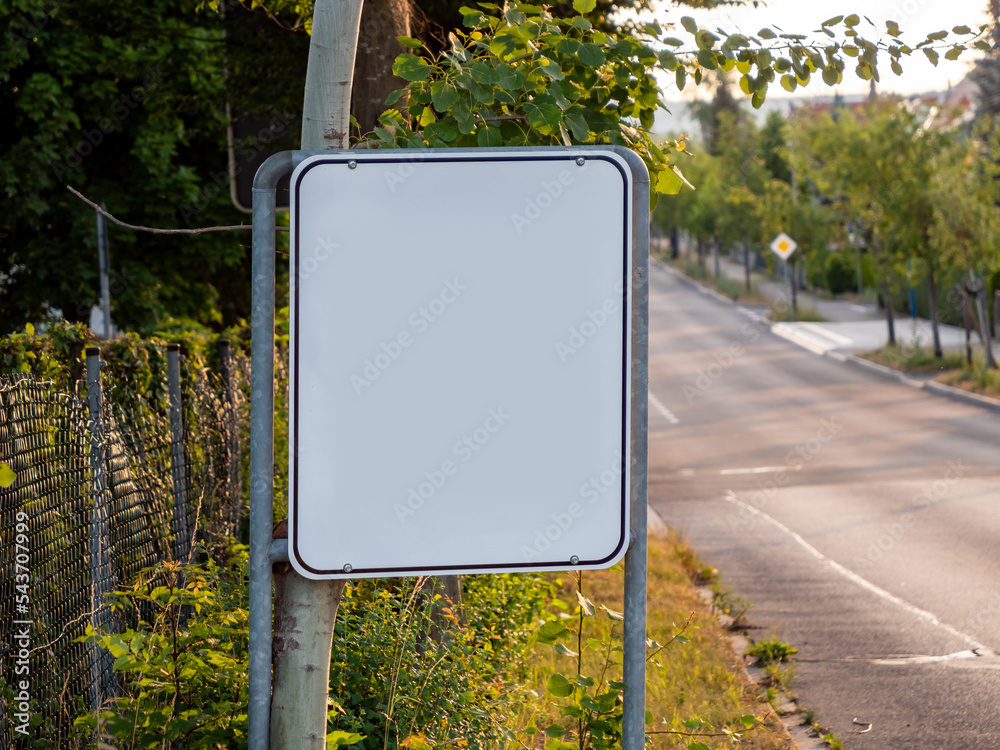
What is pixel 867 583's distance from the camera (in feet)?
27.2

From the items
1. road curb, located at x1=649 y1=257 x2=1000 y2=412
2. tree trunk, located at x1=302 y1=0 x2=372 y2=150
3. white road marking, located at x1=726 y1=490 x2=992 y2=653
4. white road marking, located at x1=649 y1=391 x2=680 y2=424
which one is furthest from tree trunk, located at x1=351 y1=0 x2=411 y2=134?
road curb, located at x1=649 y1=257 x2=1000 y2=412

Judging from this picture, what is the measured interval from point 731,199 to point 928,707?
3482 centimetres

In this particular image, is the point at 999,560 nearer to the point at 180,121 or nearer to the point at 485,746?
the point at 485,746

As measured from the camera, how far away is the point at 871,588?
26.7 feet

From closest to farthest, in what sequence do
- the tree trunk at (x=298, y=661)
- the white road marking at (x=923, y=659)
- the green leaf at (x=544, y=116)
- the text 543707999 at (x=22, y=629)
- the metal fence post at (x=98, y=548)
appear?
the tree trunk at (x=298, y=661) < the green leaf at (x=544, y=116) < the text 543707999 at (x=22, y=629) < the metal fence post at (x=98, y=548) < the white road marking at (x=923, y=659)

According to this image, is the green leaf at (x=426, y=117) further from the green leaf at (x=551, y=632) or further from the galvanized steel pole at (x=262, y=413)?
the green leaf at (x=551, y=632)

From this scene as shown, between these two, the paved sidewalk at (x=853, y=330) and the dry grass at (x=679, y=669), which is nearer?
the dry grass at (x=679, y=669)

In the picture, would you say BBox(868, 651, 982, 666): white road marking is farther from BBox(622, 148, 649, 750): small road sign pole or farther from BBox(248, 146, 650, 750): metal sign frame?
BBox(248, 146, 650, 750): metal sign frame

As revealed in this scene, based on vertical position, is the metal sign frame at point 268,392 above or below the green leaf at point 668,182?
below

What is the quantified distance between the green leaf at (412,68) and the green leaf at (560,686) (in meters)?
1.75

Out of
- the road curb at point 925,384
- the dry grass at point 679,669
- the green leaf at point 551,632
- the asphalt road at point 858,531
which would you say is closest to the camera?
the green leaf at point 551,632

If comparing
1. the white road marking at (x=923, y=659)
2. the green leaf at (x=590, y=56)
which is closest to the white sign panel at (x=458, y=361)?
the green leaf at (x=590, y=56)

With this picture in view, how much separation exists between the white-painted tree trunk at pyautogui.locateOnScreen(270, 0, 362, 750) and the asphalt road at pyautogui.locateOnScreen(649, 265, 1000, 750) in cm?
393

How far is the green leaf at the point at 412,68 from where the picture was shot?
8.45 feet
